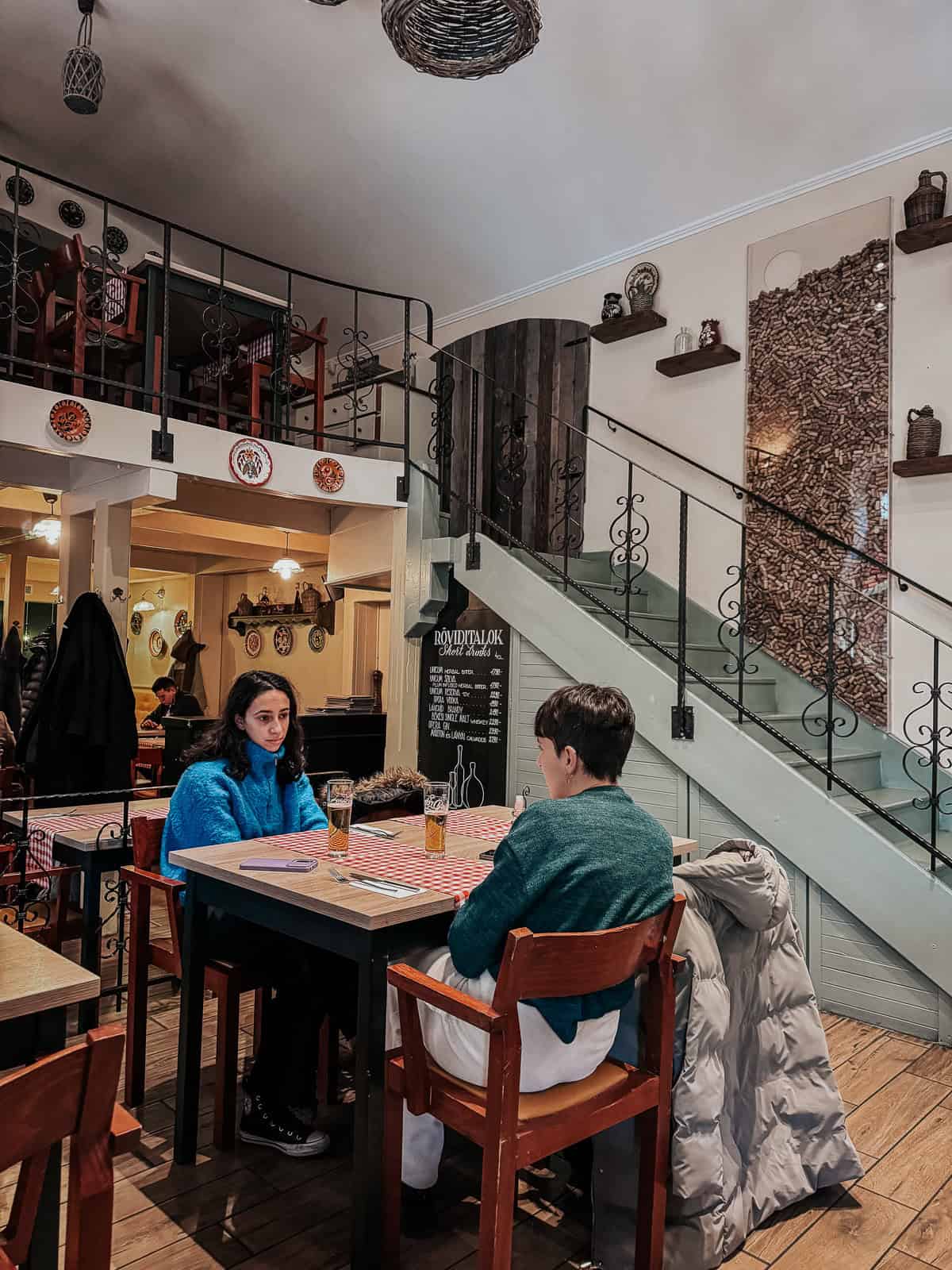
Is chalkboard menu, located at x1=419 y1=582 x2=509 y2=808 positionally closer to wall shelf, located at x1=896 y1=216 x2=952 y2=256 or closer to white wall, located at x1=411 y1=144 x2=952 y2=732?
white wall, located at x1=411 y1=144 x2=952 y2=732

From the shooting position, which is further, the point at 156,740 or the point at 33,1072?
the point at 156,740

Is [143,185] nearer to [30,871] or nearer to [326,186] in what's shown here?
[326,186]

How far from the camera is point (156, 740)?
7793mm

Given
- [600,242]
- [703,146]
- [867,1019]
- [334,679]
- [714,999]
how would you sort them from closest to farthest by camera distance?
[714,999] → [867,1019] → [703,146] → [600,242] → [334,679]

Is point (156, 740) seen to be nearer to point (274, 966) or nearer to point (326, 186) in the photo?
point (326, 186)

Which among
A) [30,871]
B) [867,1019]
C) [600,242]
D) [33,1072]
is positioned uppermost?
[600,242]

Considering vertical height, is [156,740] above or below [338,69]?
below

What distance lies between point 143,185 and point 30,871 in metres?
5.23

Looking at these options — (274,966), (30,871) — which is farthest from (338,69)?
(274,966)

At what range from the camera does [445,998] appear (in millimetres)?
1732

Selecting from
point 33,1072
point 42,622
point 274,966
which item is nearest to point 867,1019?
point 274,966

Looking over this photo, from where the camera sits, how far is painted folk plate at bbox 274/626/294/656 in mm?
10602

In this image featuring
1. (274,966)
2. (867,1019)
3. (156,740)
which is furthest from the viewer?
(156,740)

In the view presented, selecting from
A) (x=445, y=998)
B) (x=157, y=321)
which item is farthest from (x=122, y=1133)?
(x=157, y=321)
